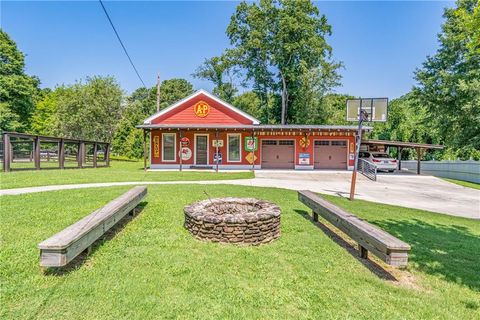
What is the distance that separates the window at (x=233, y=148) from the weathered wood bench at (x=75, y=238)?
47.0 feet

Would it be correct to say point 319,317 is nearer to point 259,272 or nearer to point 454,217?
point 259,272

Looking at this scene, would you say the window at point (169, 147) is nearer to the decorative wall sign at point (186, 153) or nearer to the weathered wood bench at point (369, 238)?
the decorative wall sign at point (186, 153)

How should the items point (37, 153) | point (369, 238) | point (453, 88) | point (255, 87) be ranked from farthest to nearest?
point (255, 87)
point (453, 88)
point (37, 153)
point (369, 238)

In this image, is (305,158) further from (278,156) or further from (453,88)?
(453,88)

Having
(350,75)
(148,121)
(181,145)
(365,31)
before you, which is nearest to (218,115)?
(181,145)

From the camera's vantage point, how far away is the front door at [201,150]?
19.1 meters

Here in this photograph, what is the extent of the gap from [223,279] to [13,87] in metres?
36.1

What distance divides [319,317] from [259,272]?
1047mm

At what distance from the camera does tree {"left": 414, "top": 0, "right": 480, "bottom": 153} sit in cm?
1905

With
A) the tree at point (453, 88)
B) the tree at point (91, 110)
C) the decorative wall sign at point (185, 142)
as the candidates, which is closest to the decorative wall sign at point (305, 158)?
the decorative wall sign at point (185, 142)

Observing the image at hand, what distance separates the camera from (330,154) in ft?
64.3

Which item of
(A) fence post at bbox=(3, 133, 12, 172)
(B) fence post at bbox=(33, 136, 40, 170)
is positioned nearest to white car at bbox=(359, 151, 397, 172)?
(B) fence post at bbox=(33, 136, 40, 170)

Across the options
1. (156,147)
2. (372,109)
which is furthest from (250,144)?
(372,109)

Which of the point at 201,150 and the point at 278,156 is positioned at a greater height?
the point at 201,150
